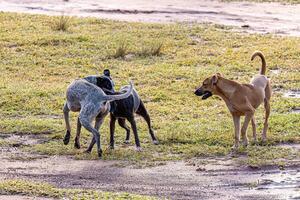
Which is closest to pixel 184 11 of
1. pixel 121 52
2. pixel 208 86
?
pixel 121 52

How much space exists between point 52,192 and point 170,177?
1.69 m

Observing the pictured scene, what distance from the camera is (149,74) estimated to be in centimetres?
1828

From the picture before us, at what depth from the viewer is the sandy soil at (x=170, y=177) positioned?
11383 mm

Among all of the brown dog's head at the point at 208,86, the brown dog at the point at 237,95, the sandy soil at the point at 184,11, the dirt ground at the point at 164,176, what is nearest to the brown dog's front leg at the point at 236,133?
the brown dog at the point at 237,95

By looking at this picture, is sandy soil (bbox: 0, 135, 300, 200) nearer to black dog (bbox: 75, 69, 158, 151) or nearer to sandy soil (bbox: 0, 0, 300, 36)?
black dog (bbox: 75, 69, 158, 151)

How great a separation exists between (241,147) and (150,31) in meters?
9.51

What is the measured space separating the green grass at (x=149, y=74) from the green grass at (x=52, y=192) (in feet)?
5.38

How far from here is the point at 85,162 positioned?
12.7 meters

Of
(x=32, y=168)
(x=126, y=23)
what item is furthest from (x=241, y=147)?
(x=126, y=23)

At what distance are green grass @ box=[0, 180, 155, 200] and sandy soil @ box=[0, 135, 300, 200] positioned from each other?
36 centimetres

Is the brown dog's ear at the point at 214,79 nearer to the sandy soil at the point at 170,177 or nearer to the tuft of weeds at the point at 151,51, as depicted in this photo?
the sandy soil at the point at 170,177

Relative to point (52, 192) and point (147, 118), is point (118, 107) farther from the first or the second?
point (52, 192)

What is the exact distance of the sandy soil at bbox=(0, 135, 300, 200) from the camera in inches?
448

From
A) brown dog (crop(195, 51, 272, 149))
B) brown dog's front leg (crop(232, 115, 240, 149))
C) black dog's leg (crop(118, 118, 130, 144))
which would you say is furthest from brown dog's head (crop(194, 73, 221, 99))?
black dog's leg (crop(118, 118, 130, 144))
